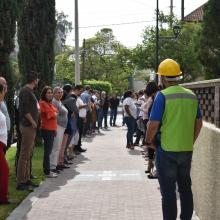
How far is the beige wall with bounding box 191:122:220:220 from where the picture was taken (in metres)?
6.18

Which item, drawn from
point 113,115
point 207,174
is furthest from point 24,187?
point 113,115

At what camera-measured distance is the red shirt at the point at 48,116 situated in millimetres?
11039

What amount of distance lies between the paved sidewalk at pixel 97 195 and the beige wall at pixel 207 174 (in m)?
0.66

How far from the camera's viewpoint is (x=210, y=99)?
6977 millimetres

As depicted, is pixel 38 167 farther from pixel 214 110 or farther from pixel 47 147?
pixel 214 110

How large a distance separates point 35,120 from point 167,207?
4023 millimetres

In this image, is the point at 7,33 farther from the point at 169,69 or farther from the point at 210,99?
the point at 169,69

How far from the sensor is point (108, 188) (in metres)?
10.2

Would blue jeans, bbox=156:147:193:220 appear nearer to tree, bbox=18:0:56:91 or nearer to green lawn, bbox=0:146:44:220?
green lawn, bbox=0:146:44:220

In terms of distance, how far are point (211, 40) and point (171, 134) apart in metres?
23.7

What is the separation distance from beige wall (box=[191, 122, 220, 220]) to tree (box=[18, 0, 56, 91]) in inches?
428

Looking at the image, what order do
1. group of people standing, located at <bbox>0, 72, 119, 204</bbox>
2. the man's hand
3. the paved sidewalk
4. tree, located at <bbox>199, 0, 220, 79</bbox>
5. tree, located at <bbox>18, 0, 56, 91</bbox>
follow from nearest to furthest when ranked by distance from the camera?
the paved sidewalk < group of people standing, located at <bbox>0, 72, 119, 204</bbox> < the man's hand < tree, located at <bbox>18, 0, 56, 91</bbox> < tree, located at <bbox>199, 0, 220, 79</bbox>

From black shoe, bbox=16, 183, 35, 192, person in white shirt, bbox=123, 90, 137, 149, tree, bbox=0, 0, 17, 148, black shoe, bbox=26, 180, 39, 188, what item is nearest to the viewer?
black shoe, bbox=16, 183, 35, 192

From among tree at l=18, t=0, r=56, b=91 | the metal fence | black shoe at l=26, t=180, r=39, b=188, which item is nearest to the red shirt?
black shoe at l=26, t=180, r=39, b=188
